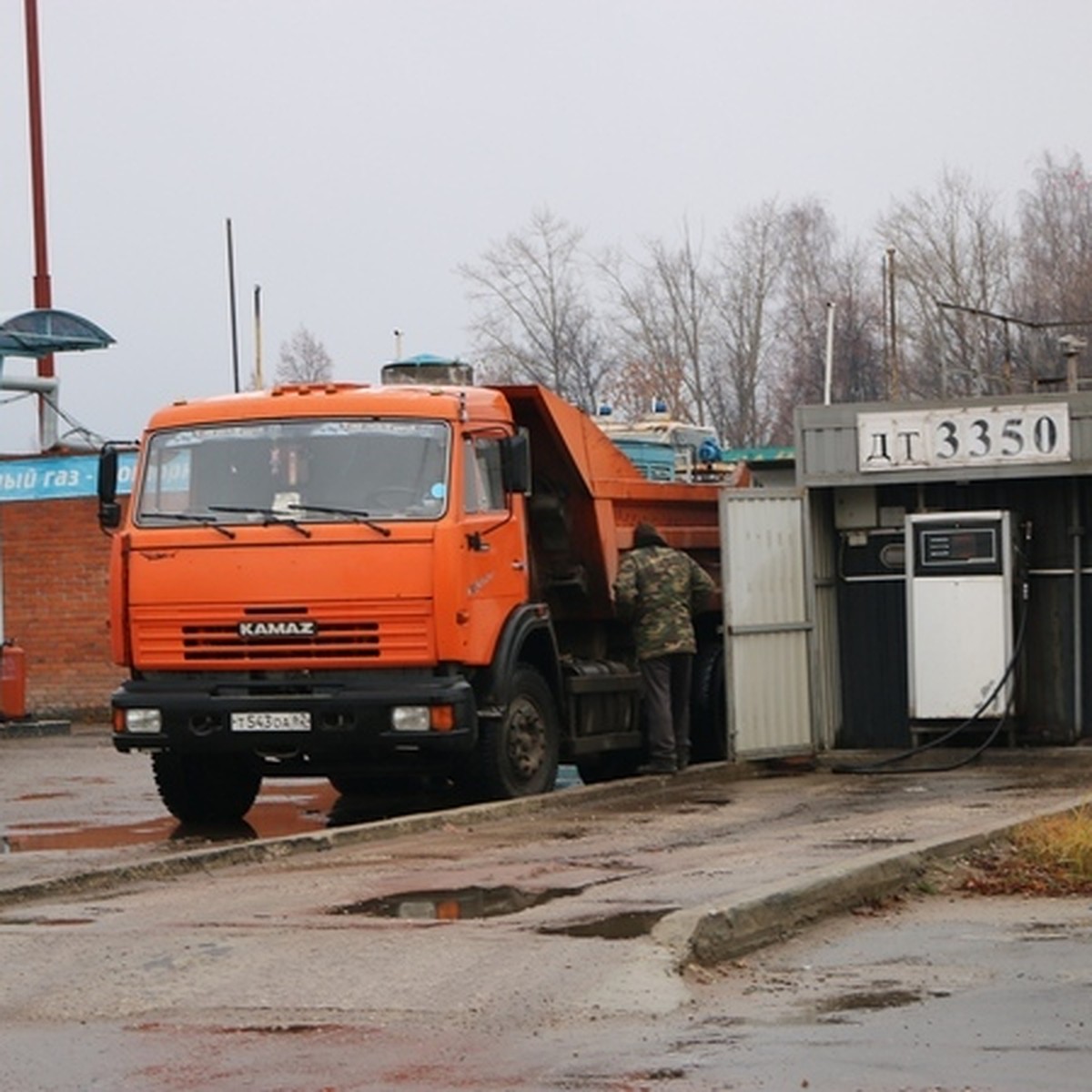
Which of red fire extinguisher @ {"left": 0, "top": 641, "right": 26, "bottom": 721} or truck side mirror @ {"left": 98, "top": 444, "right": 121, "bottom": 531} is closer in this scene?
truck side mirror @ {"left": 98, "top": 444, "right": 121, "bottom": 531}

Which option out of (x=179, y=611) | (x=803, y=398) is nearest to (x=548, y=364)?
(x=803, y=398)

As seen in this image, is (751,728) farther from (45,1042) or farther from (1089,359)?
(1089,359)

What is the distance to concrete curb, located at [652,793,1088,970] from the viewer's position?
373 inches

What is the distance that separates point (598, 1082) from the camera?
7.16 metres

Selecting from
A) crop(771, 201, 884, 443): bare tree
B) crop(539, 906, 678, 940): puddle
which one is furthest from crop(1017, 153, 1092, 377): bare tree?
crop(539, 906, 678, 940): puddle

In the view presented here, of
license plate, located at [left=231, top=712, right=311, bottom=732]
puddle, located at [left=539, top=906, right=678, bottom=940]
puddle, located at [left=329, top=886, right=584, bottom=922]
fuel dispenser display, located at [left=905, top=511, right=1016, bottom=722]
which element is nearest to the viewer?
puddle, located at [left=539, top=906, right=678, bottom=940]

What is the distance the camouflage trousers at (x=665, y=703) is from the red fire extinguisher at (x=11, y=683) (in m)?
12.3

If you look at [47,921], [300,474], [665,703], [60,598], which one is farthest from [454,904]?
[60,598]

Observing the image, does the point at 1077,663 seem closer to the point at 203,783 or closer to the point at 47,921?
the point at 203,783

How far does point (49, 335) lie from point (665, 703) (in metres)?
15.1

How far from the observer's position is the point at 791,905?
33.7ft

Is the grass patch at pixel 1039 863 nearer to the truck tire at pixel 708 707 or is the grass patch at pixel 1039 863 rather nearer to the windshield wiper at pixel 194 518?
the windshield wiper at pixel 194 518

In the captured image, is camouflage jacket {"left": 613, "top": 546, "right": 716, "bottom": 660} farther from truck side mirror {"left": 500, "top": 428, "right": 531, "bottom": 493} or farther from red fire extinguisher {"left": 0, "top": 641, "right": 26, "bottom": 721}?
red fire extinguisher {"left": 0, "top": 641, "right": 26, "bottom": 721}

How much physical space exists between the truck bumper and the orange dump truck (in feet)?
0.04
